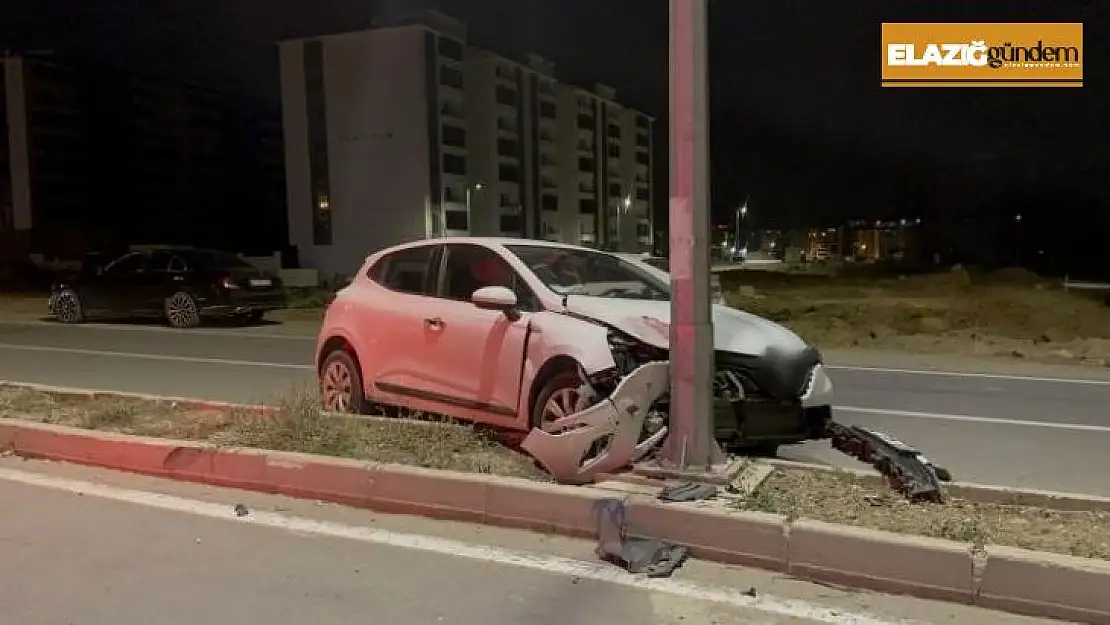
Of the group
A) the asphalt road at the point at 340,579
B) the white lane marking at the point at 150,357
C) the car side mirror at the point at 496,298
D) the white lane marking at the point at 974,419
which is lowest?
the white lane marking at the point at 974,419

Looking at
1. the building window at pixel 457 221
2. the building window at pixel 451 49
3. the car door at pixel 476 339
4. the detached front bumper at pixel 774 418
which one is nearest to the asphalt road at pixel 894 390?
the detached front bumper at pixel 774 418

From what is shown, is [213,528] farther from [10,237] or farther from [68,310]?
[10,237]

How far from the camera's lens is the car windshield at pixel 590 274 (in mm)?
7016

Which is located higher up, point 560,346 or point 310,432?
point 560,346

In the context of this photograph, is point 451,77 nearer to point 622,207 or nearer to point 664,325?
point 622,207

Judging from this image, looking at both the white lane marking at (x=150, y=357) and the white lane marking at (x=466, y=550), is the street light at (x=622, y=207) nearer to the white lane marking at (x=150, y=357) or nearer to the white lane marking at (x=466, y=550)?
the white lane marking at (x=150, y=357)

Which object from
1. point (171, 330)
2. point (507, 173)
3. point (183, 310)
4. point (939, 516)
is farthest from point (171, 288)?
point (507, 173)

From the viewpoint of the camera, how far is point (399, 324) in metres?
7.47

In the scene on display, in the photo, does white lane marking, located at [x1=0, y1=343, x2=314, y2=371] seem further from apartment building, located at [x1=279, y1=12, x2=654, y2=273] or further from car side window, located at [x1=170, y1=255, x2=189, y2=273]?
apartment building, located at [x1=279, y1=12, x2=654, y2=273]

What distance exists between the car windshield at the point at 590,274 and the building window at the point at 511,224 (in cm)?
7591

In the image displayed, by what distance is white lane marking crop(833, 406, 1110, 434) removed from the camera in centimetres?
850

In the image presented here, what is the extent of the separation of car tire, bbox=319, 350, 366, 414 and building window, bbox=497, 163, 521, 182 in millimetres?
74702

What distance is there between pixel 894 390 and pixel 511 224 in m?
74.7

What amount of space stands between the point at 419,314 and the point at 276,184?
9376 cm
